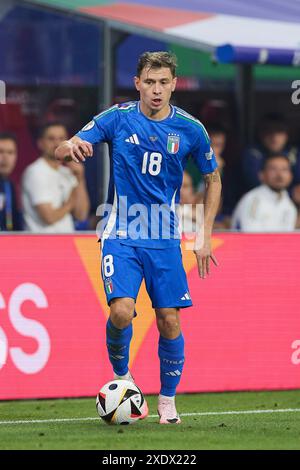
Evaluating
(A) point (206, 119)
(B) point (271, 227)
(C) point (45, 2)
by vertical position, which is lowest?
(B) point (271, 227)

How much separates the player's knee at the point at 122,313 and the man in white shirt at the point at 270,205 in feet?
17.6

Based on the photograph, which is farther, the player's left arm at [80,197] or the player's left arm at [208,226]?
the player's left arm at [80,197]

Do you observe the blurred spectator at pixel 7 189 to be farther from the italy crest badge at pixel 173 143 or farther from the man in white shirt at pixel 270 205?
the italy crest badge at pixel 173 143

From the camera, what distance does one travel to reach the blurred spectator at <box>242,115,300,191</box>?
50.5 ft

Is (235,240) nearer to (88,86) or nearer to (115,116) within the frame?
(115,116)

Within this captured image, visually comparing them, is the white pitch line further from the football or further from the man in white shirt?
the man in white shirt

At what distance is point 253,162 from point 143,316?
480cm

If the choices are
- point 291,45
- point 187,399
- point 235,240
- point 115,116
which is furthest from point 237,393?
point 291,45

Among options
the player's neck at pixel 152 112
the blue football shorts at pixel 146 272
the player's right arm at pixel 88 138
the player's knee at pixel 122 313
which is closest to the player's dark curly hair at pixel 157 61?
the player's neck at pixel 152 112

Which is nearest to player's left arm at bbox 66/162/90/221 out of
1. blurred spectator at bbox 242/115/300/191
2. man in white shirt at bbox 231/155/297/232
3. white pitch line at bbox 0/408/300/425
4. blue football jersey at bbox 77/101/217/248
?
man in white shirt at bbox 231/155/297/232

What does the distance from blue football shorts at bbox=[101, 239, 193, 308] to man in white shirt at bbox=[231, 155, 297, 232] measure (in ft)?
16.6

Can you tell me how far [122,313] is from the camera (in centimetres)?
851

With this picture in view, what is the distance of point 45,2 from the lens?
1400cm

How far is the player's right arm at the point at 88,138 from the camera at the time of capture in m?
8.22
